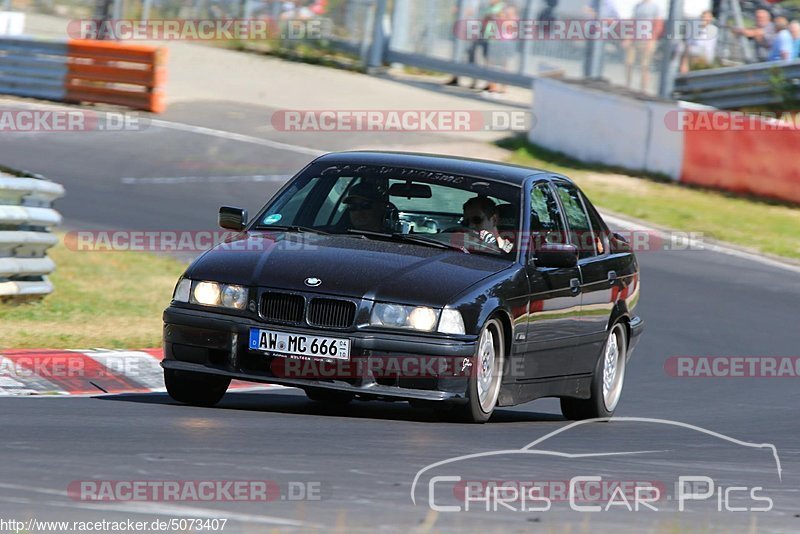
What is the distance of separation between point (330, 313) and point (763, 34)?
65.6 feet

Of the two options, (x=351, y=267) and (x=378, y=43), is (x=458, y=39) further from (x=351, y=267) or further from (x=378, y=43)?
(x=351, y=267)

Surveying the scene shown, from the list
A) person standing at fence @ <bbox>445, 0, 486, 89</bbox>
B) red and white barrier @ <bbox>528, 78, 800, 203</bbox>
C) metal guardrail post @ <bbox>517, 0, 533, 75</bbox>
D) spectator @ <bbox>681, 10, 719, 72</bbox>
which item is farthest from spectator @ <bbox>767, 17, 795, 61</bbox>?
person standing at fence @ <bbox>445, 0, 486, 89</bbox>

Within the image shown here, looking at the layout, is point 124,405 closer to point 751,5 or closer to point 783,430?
point 783,430

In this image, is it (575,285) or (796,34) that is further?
(796,34)

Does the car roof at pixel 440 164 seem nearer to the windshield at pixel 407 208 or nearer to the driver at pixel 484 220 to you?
the windshield at pixel 407 208

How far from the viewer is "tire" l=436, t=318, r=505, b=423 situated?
769 cm

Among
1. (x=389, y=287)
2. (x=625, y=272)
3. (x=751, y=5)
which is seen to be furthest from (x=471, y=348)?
(x=751, y=5)

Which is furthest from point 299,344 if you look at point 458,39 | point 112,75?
point 458,39

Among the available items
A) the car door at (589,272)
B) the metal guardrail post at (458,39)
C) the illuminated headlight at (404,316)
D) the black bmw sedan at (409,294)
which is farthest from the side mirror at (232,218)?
the metal guardrail post at (458,39)

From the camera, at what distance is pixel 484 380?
7.89m

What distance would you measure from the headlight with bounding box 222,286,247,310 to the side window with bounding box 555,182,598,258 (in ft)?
7.92

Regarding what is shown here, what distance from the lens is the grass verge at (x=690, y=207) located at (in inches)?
778

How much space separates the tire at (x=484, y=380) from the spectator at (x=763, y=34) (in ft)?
63.0

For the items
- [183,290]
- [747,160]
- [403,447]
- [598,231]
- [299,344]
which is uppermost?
[598,231]
